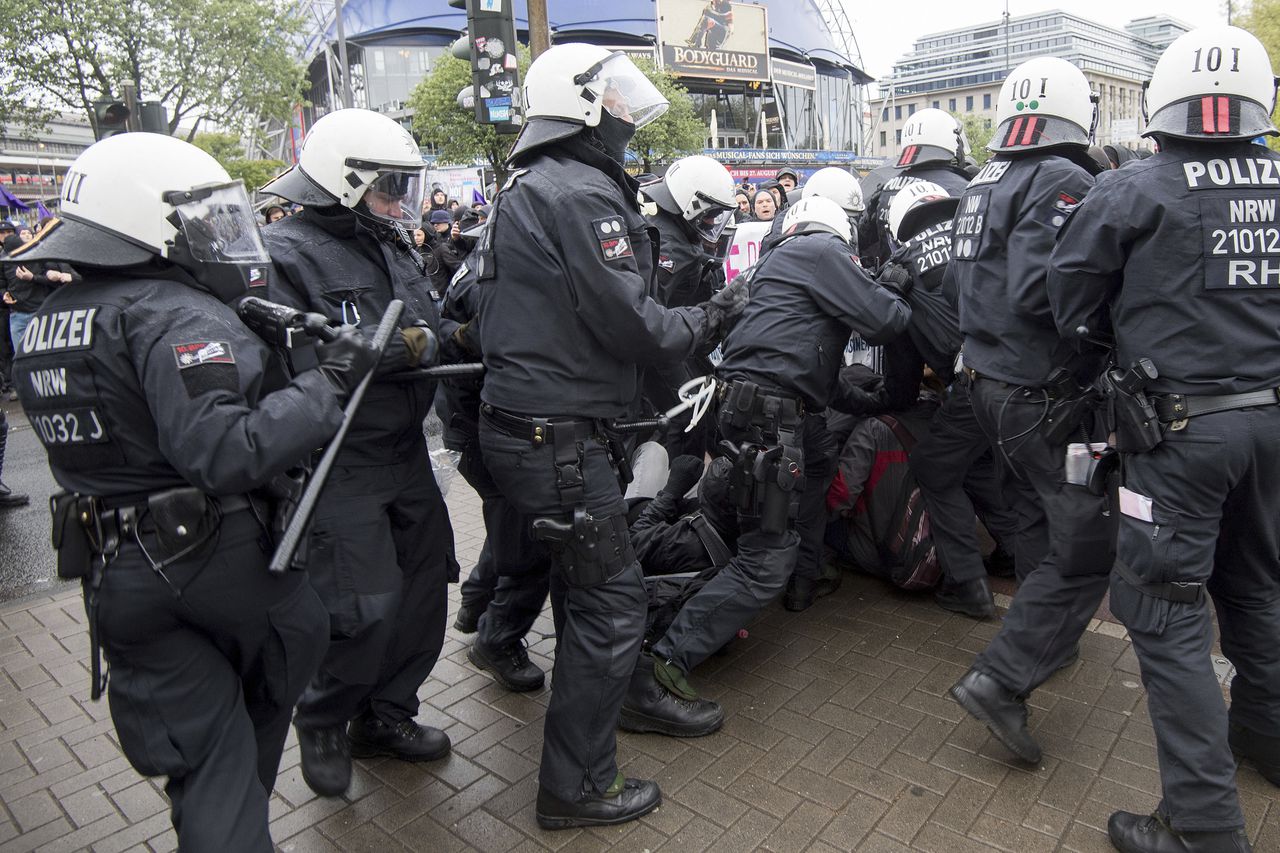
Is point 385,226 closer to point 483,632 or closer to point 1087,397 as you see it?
point 483,632

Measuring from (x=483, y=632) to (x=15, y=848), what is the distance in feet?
→ 5.52

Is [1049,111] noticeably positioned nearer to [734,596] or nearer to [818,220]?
[818,220]

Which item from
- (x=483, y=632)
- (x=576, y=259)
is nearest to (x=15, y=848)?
(x=483, y=632)

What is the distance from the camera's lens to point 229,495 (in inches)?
81.8

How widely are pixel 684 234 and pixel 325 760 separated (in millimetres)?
2837

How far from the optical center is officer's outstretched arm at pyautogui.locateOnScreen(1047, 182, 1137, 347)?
2545mm

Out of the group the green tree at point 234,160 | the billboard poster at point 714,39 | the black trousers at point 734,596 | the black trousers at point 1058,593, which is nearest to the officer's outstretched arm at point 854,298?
the black trousers at point 734,596

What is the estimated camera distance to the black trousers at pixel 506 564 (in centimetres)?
356

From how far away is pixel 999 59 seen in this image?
105125 millimetres

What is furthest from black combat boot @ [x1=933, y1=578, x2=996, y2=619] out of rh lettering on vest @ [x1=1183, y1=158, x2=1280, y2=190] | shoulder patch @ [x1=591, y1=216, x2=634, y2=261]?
shoulder patch @ [x1=591, y1=216, x2=634, y2=261]

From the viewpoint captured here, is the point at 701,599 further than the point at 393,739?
Yes

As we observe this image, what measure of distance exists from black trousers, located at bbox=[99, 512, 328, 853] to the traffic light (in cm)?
630

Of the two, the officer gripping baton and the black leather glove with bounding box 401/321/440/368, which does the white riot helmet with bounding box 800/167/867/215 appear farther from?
the officer gripping baton

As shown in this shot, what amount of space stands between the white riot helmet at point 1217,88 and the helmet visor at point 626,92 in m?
1.48
